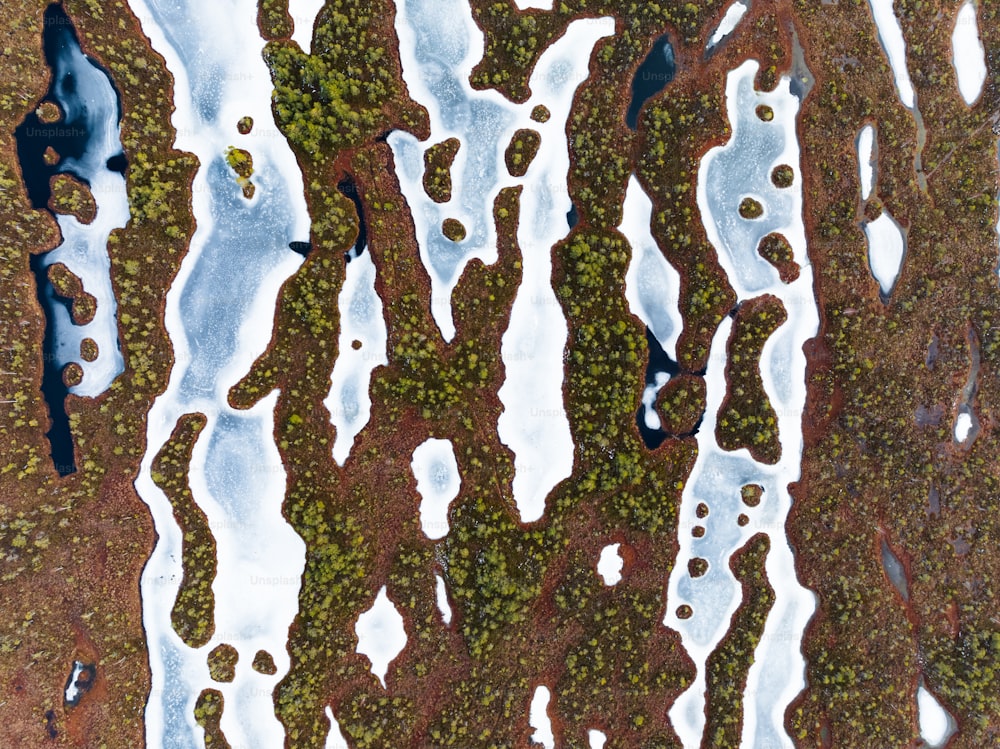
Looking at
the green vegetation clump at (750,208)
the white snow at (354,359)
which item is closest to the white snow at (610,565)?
the white snow at (354,359)

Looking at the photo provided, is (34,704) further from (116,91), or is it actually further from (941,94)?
(941,94)

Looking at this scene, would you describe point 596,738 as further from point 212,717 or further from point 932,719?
point 212,717

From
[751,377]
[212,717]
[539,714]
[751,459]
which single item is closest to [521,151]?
[751,377]

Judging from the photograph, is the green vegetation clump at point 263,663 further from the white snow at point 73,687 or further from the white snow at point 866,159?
the white snow at point 866,159

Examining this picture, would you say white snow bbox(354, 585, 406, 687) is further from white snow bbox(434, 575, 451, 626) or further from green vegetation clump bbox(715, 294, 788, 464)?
green vegetation clump bbox(715, 294, 788, 464)

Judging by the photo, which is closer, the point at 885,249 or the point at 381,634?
the point at 381,634

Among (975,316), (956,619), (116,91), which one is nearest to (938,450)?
(975,316)

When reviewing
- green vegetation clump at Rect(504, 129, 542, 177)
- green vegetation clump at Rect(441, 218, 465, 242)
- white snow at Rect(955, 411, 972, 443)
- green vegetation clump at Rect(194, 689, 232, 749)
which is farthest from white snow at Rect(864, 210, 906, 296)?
green vegetation clump at Rect(194, 689, 232, 749)

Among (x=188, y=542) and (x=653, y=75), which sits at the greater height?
(x=653, y=75)
